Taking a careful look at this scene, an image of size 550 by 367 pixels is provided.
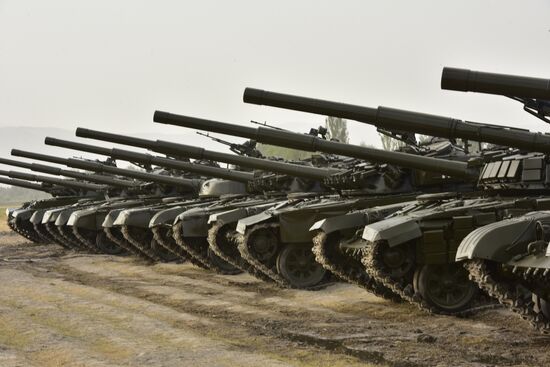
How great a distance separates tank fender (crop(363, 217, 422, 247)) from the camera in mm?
10852

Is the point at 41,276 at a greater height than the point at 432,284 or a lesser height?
lesser

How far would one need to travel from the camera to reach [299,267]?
49.5ft

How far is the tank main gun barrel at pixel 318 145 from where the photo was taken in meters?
12.5

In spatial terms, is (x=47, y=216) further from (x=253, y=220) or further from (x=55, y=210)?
(x=253, y=220)

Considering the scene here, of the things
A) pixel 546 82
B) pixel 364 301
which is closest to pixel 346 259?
pixel 364 301

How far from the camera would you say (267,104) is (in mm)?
11336

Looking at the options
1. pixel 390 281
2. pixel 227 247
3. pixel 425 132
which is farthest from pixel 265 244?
pixel 425 132

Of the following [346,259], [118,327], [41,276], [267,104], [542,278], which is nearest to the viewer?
[542,278]

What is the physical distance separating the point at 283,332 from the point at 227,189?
34.1 feet

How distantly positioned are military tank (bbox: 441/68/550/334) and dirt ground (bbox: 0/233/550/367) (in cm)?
46

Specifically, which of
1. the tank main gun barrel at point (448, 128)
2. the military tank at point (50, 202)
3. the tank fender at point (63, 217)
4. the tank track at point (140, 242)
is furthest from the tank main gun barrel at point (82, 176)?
the tank main gun barrel at point (448, 128)

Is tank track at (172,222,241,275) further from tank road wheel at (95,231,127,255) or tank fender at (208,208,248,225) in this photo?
tank road wheel at (95,231,127,255)

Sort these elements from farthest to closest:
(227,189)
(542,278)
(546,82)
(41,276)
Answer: (227,189) < (41,276) < (542,278) < (546,82)

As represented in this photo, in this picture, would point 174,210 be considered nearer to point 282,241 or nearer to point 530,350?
point 282,241
